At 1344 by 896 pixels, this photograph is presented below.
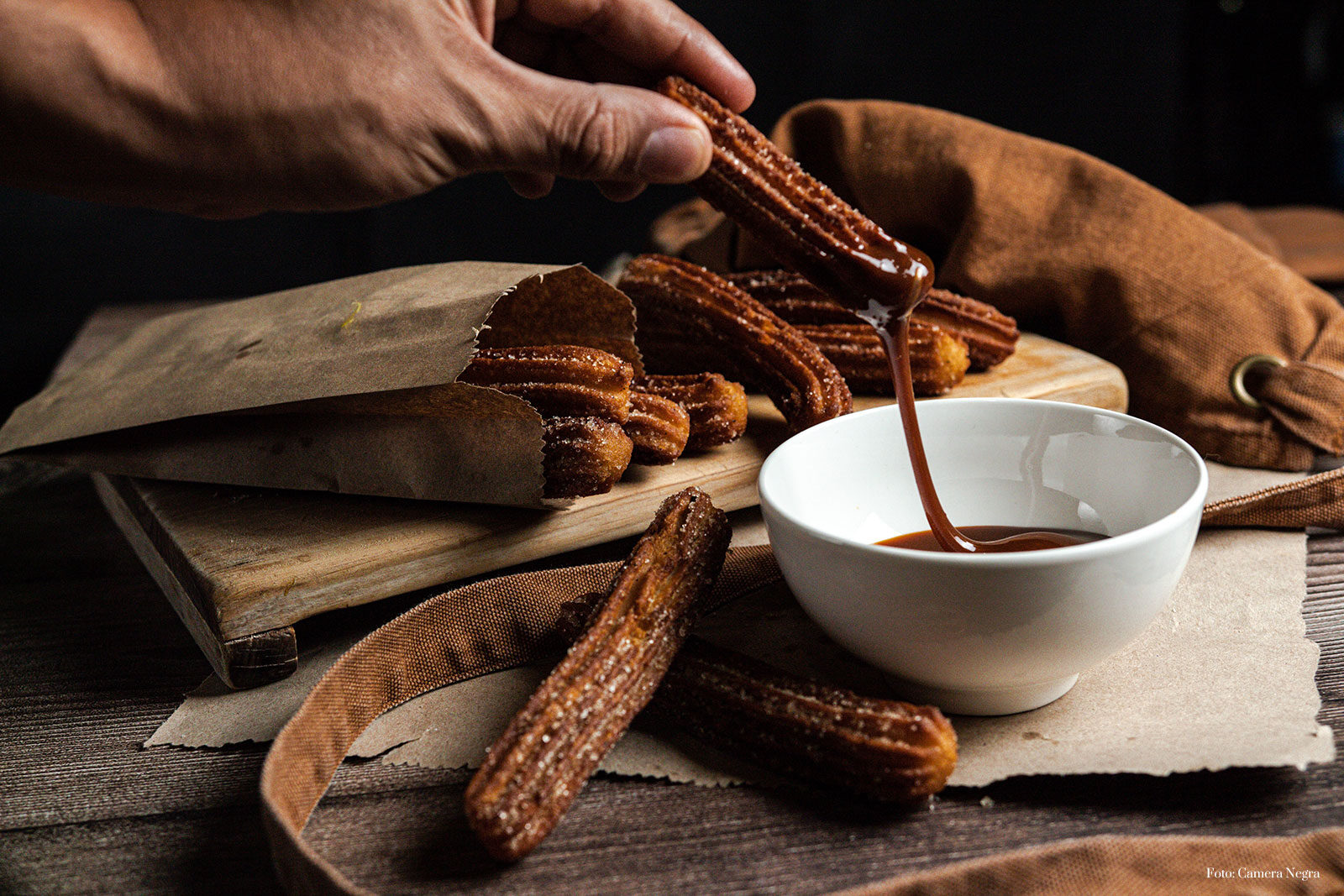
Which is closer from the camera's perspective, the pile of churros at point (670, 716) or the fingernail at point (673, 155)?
the pile of churros at point (670, 716)

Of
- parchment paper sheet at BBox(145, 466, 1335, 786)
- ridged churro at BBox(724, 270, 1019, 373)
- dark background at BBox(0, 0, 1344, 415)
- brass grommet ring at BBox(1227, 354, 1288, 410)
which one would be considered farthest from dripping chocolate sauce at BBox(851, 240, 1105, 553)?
dark background at BBox(0, 0, 1344, 415)

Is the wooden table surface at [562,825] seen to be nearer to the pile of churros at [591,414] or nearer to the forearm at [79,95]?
the pile of churros at [591,414]

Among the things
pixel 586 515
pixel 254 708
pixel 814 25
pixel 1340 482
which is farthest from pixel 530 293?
pixel 814 25

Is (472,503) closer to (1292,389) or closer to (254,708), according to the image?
(254,708)

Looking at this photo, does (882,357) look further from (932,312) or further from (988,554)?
(988,554)

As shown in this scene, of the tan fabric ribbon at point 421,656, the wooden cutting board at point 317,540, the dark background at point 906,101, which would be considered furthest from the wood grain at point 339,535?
the dark background at point 906,101

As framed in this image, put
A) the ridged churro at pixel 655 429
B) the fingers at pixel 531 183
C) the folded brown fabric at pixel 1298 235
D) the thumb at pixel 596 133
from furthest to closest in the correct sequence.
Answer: the folded brown fabric at pixel 1298 235, the fingers at pixel 531 183, the ridged churro at pixel 655 429, the thumb at pixel 596 133

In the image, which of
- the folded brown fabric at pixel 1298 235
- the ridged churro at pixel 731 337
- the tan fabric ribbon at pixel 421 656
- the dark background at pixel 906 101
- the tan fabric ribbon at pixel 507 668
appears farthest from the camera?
the dark background at pixel 906 101

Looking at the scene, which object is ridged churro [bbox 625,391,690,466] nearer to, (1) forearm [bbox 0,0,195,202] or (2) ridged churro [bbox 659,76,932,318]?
(2) ridged churro [bbox 659,76,932,318]
